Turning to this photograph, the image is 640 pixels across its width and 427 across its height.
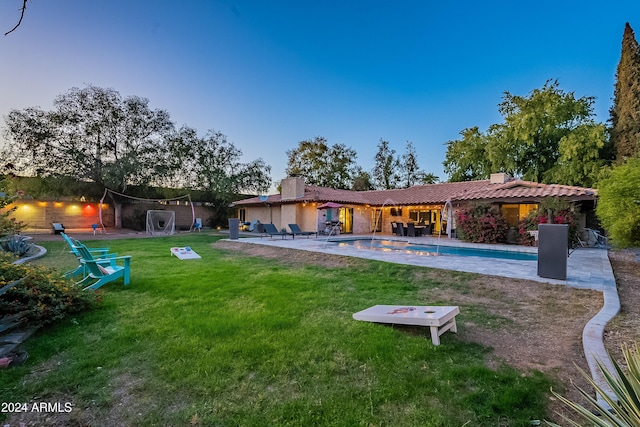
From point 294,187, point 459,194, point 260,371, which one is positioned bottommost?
point 260,371

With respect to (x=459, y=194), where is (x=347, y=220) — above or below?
below

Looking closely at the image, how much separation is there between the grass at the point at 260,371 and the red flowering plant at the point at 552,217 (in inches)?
467

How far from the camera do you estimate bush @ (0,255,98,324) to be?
382cm

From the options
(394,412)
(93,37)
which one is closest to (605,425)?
(394,412)

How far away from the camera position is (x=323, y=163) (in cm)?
3925

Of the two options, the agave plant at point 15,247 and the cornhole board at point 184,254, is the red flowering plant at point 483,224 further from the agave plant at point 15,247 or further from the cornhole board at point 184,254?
the agave plant at point 15,247

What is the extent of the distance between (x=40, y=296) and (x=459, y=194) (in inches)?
778

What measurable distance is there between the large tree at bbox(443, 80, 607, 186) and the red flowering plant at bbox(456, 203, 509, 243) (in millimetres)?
11555

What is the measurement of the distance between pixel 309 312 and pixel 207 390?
2.26m

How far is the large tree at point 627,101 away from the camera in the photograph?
822 inches

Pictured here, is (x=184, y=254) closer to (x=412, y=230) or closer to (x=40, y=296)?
(x=40, y=296)

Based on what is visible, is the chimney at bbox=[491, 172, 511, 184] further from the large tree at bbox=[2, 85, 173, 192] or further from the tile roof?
the large tree at bbox=[2, 85, 173, 192]

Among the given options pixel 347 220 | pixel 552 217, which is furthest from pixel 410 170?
pixel 552 217

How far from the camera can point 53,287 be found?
14.1 ft
